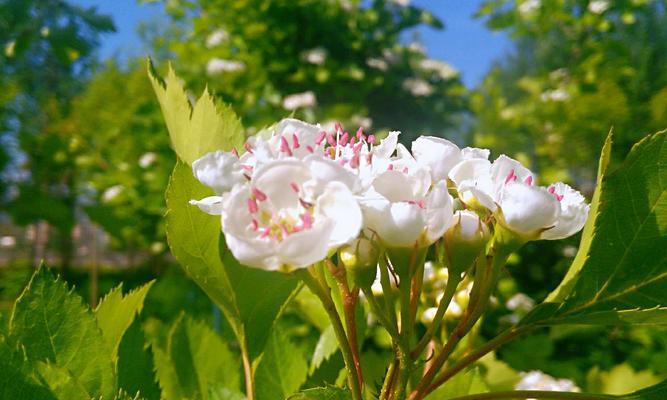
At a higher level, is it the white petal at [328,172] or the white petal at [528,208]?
the white petal at [528,208]

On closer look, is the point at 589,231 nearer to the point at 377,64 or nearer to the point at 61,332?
the point at 61,332

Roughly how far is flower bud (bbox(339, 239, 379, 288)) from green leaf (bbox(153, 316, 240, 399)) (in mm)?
243

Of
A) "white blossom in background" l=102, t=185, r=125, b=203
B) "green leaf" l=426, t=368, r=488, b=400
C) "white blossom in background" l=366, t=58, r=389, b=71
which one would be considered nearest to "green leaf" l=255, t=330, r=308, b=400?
"green leaf" l=426, t=368, r=488, b=400

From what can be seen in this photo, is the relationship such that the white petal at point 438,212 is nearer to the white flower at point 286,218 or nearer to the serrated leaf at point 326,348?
the white flower at point 286,218

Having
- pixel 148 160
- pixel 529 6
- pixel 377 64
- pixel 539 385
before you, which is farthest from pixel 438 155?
pixel 377 64

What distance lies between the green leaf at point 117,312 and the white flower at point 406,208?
7.6 inches

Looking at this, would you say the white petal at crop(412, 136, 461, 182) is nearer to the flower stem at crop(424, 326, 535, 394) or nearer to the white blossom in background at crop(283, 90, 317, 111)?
the flower stem at crop(424, 326, 535, 394)

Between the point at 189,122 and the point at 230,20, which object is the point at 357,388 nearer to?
the point at 189,122

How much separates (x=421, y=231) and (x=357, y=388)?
0.29ft

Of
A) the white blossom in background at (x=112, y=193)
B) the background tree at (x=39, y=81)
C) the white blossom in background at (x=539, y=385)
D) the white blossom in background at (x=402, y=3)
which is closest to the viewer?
the white blossom in background at (x=539, y=385)

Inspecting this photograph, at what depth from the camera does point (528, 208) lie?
11.5 inches

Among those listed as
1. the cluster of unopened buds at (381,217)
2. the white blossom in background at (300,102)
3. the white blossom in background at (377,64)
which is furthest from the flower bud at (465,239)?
the white blossom in background at (377,64)

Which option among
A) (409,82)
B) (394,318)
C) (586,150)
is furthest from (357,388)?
(409,82)

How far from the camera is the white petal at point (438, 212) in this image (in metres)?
0.28
